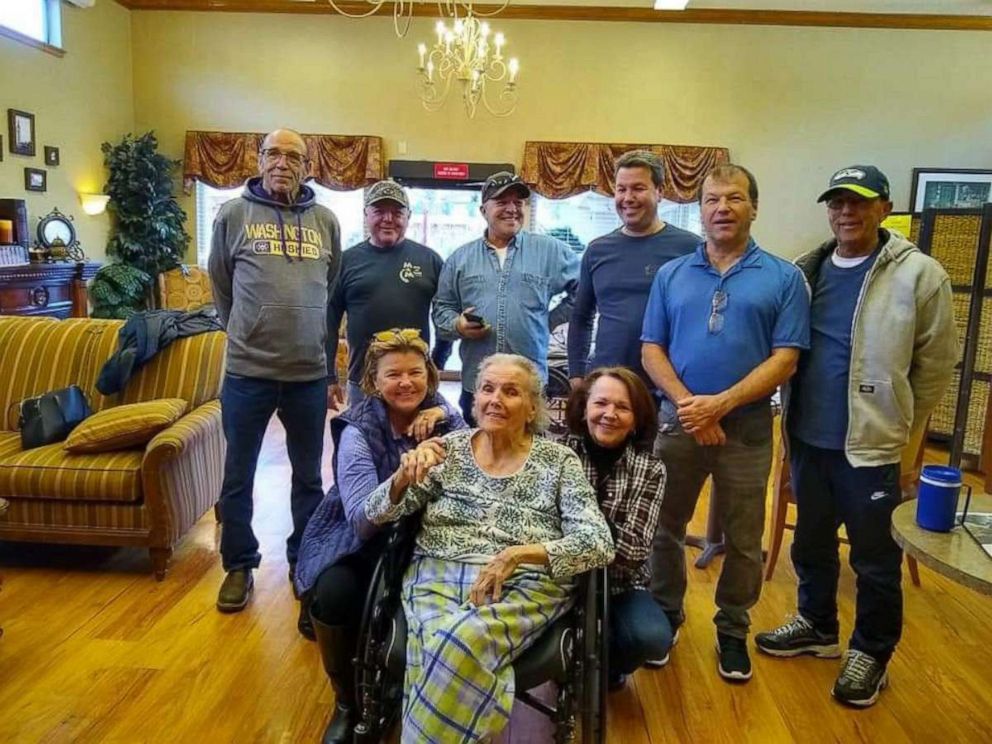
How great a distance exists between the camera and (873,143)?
680 centimetres

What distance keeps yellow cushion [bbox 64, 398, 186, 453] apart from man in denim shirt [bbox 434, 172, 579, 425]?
114 centimetres

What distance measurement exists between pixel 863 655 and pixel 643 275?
1295 millimetres

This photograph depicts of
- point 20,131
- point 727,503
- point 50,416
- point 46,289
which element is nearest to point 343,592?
point 727,503

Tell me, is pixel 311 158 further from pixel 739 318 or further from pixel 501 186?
pixel 739 318

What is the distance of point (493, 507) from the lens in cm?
173

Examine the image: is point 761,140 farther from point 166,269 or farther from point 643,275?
point 166,269

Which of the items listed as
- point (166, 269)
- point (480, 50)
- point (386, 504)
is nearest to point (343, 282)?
point (386, 504)

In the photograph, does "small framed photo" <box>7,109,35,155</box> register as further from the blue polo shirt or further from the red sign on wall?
the blue polo shirt

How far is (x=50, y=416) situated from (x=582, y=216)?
532 centimetres

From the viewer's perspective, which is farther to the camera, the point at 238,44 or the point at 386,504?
the point at 238,44

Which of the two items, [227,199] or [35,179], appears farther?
[227,199]

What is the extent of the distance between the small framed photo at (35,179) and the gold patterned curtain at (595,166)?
4013 millimetres

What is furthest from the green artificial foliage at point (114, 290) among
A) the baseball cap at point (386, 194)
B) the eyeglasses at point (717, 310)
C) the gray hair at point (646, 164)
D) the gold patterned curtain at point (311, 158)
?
the eyeglasses at point (717, 310)

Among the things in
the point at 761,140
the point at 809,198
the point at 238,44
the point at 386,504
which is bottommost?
the point at 386,504
